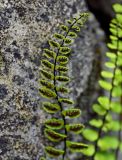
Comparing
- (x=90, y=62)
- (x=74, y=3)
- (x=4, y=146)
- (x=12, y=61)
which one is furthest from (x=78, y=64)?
(x=4, y=146)

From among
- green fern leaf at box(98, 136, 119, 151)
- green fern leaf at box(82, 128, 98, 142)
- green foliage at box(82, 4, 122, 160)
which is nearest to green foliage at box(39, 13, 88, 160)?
green foliage at box(82, 4, 122, 160)

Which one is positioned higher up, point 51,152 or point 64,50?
point 64,50

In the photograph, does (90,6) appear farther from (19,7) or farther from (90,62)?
(19,7)

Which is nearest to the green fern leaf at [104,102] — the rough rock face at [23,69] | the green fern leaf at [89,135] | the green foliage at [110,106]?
the green foliage at [110,106]

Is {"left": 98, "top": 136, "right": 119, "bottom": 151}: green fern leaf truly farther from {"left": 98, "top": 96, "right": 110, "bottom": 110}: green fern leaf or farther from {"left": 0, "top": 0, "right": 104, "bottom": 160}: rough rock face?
{"left": 0, "top": 0, "right": 104, "bottom": 160}: rough rock face

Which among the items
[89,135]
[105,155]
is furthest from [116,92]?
[105,155]

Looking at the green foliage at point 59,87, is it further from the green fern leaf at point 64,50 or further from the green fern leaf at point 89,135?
the green fern leaf at point 89,135

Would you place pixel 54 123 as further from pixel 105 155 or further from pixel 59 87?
pixel 105 155

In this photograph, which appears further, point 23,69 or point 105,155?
point 105,155
